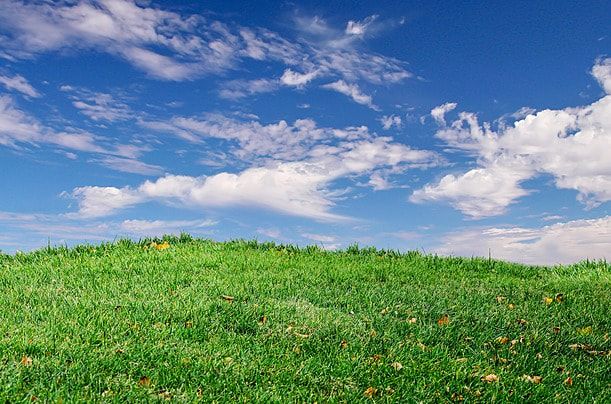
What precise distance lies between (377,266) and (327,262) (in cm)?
94

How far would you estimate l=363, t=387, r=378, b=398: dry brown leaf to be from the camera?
5.98m

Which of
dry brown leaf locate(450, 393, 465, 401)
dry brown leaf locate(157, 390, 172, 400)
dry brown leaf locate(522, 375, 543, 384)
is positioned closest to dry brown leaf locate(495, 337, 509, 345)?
dry brown leaf locate(522, 375, 543, 384)

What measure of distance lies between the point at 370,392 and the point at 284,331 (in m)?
1.58

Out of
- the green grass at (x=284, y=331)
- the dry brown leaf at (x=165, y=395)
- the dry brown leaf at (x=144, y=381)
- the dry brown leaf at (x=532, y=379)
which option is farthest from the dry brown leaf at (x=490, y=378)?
the dry brown leaf at (x=144, y=381)

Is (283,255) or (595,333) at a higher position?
(283,255)

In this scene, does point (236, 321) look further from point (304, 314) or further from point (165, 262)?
point (165, 262)

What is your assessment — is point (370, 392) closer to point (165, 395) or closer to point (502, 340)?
point (165, 395)

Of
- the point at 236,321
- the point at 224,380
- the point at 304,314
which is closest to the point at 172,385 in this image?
the point at 224,380

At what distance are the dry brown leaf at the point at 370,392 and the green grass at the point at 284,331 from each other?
0.02 metres

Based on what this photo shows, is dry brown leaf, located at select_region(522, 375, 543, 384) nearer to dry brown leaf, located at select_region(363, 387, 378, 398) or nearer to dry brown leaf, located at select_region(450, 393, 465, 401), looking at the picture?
dry brown leaf, located at select_region(450, 393, 465, 401)

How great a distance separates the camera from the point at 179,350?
6.50m

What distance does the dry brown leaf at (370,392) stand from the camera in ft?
19.6

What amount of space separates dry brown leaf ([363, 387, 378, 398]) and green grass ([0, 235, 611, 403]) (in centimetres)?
2

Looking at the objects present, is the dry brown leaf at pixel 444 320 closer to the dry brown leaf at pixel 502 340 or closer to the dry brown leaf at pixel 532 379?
the dry brown leaf at pixel 502 340
